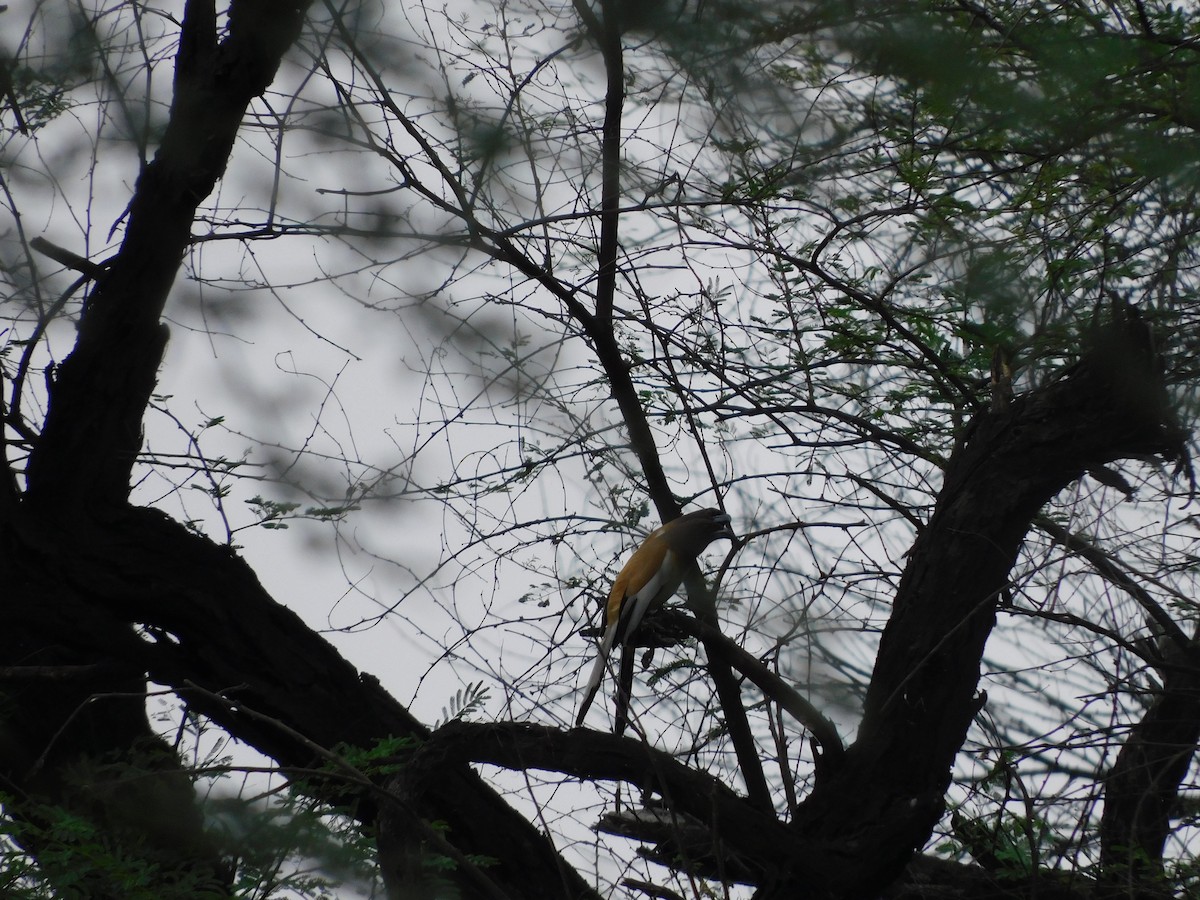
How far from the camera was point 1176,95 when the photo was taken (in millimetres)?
2855

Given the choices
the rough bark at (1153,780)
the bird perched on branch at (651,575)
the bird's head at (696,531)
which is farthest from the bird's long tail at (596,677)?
the rough bark at (1153,780)

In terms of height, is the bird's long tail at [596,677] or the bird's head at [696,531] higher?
the bird's head at [696,531]

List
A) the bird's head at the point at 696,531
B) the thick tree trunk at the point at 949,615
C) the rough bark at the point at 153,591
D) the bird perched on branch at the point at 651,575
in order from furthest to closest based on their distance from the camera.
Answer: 1. the bird's head at the point at 696,531
2. the bird perched on branch at the point at 651,575
3. the rough bark at the point at 153,591
4. the thick tree trunk at the point at 949,615

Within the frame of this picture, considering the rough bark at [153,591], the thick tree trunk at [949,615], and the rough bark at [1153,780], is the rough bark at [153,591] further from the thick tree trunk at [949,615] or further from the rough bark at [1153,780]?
the rough bark at [1153,780]

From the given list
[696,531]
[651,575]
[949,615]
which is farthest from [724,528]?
[949,615]

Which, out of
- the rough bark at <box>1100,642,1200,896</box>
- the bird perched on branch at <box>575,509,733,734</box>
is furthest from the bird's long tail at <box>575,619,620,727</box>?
the rough bark at <box>1100,642,1200,896</box>

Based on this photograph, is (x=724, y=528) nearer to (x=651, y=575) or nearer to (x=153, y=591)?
(x=651, y=575)

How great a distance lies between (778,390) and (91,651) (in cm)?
277

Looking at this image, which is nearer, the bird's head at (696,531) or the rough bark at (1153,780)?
the rough bark at (1153,780)

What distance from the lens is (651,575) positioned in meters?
4.11

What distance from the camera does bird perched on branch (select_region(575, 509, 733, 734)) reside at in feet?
13.0

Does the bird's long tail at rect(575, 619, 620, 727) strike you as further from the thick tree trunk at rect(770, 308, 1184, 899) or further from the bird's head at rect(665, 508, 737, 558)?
the thick tree trunk at rect(770, 308, 1184, 899)

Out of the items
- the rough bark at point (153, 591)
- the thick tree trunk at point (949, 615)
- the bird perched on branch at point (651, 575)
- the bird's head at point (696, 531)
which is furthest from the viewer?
the bird's head at point (696, 531)

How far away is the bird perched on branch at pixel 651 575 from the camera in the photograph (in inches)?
156
